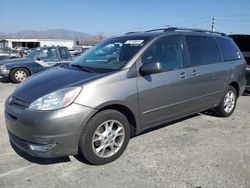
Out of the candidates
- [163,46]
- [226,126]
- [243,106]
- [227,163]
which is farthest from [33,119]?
[243,106]

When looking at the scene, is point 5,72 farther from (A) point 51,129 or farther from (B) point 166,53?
(A) point 51,129

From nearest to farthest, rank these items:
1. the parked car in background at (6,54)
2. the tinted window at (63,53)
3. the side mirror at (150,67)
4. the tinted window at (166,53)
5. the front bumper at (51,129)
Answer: the front bumper at (51,129) < the side mirror at (150,67) < the tinted window at (166,53) < the tinted window at (63,53) < the parked car in background at (6,54)

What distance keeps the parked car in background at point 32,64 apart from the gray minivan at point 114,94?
22.8 ft

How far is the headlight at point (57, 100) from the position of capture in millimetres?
3426

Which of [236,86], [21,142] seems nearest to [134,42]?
[21,142]

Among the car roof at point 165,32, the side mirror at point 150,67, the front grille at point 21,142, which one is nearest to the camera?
the front grille at point 21,142

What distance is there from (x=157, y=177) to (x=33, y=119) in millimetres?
1634

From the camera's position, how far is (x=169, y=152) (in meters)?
4.26

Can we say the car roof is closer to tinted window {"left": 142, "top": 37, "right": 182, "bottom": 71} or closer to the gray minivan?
the gray minivan

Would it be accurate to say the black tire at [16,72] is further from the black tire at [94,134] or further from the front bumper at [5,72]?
the black tire at [94,134]

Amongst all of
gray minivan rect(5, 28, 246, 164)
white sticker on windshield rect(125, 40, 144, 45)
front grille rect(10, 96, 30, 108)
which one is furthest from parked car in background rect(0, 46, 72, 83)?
front grille rect(10, 96, 30, 108)

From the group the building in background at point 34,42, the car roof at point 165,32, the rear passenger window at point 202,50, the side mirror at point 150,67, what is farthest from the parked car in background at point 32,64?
the building in background at point 34,42

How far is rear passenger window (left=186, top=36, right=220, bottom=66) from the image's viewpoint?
5004mm

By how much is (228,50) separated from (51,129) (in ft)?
13.7
